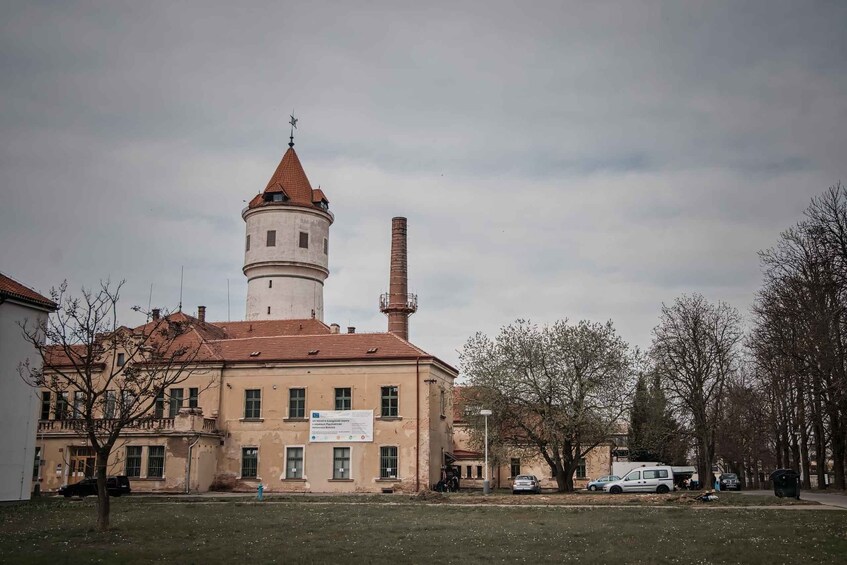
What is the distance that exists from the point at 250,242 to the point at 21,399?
1261 inches

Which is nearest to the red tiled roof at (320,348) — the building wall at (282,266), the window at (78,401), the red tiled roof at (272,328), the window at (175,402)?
the window at (175,402)

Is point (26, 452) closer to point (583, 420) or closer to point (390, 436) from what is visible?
point (390, 436)

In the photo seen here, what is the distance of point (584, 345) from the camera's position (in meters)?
49.2

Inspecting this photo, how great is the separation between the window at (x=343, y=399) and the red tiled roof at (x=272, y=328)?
8.77 meters

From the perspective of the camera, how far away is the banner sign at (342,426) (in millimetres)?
49594

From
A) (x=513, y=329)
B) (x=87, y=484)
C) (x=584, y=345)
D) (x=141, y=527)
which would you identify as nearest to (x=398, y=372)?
(x=513, y=329)

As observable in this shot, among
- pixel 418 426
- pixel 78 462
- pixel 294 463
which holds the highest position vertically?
pixel 418 426

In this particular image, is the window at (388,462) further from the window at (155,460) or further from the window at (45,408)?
the window at (45,408)

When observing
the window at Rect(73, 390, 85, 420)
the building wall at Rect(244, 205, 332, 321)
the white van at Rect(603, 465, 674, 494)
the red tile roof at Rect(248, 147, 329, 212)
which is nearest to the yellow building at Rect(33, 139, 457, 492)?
the window at Rect(73, 390, 85, 420)

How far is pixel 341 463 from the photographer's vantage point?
49500 millimetres

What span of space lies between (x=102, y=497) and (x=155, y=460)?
84.0 feet

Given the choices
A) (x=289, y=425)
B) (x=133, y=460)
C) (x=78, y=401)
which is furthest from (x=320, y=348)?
(x=78, y=401)

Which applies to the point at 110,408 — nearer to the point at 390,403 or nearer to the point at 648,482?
the point at 390,403

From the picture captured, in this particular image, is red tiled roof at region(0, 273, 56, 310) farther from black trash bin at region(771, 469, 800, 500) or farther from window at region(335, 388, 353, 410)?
black trash bin at region(771, 469, 800, 500)
